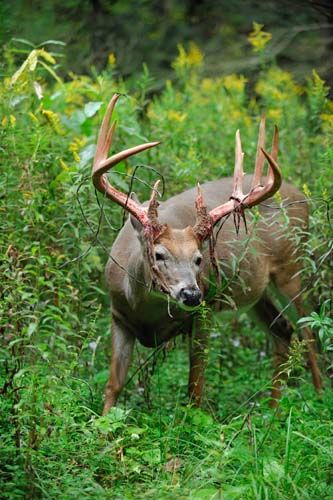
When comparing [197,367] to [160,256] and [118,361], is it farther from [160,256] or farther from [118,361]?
[160,256]

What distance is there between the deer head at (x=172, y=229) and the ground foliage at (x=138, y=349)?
200mm

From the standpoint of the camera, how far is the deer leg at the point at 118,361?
607 centimetres

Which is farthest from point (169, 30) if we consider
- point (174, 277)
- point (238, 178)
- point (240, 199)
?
point (174, 277)

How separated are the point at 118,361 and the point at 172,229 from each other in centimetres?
83

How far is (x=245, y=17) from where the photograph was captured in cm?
1173

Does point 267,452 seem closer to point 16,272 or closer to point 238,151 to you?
point 16,272

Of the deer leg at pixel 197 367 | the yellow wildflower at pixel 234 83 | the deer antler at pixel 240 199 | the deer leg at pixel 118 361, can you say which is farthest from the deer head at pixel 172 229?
the yellow wildflower at pixel 234 83

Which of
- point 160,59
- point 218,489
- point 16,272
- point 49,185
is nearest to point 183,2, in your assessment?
point 160,59

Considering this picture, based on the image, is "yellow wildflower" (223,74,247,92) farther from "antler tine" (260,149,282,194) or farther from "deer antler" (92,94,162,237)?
"deer antler" (92,94,162,237)

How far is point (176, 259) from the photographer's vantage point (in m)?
5.83

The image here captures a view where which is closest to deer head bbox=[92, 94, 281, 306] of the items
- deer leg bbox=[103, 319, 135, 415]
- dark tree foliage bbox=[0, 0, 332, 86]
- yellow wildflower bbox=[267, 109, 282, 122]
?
deer leg bbox=[103, 319, 135, 415]

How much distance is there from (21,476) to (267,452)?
1.21 metres

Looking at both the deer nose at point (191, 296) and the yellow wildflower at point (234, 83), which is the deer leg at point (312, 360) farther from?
the yellow wildflower at point (234, 83)

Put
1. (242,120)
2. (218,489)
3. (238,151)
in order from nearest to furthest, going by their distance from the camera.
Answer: (218,489)
(238,151)
(242,120)
